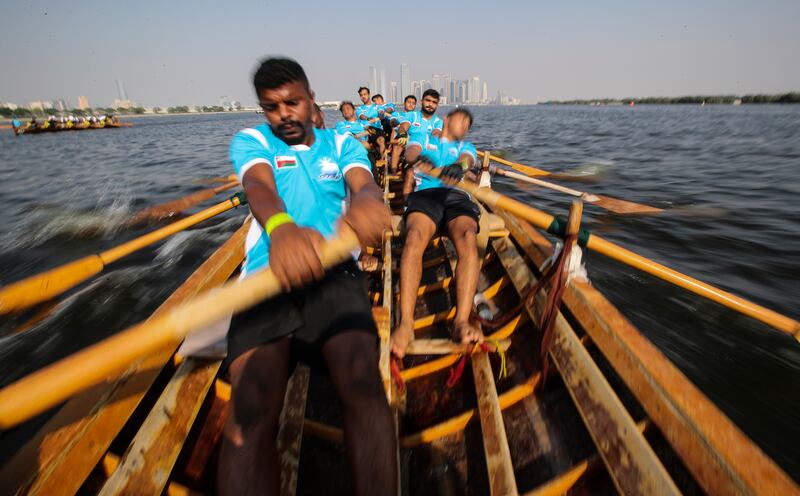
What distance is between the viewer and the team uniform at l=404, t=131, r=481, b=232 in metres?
3.44

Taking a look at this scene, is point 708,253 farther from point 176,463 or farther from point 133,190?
point 133,190

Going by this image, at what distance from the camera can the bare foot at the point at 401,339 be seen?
2500 mm

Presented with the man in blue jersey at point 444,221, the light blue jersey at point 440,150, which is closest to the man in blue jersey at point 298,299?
the man in blue jersey at point 444,221

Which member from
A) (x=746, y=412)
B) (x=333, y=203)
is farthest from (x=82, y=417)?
(x=746, y=412)

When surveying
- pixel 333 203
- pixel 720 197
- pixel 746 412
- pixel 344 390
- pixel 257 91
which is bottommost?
pixel 746 412

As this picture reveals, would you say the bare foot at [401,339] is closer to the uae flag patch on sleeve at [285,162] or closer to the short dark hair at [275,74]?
the uae flag patch on sleeve at [285,162]

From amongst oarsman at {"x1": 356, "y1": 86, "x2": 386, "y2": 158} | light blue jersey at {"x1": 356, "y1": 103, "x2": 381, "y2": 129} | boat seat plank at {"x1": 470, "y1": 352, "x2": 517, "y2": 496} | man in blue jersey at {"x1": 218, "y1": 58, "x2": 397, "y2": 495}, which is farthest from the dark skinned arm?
light blue jersey at {"x1": 356, "y1": 103, "x2": 381, "y2": 129}

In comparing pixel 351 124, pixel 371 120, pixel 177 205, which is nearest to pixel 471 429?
pixel 177 205

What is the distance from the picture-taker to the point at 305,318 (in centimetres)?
185

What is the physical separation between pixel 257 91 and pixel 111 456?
2.29 metres

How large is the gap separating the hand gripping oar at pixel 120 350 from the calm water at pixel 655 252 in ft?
13.5

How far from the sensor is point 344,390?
1684mm

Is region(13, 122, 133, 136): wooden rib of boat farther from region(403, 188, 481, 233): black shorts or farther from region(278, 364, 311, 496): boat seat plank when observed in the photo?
region(278, 364, 311, 496): boat seat plank

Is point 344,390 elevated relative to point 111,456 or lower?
elevated
